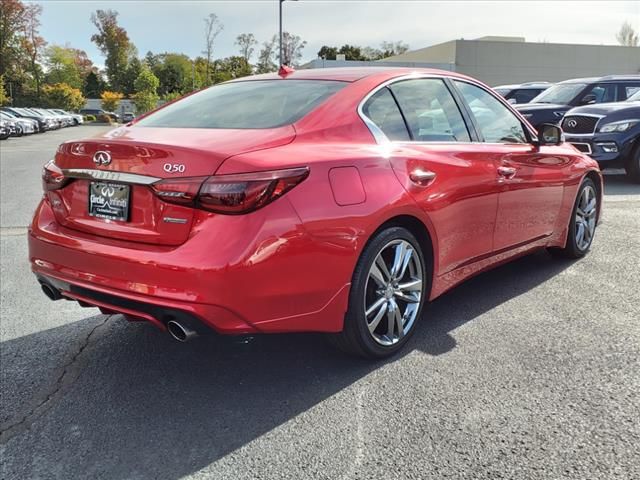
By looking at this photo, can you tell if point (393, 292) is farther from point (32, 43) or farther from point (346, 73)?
point (32, 43)

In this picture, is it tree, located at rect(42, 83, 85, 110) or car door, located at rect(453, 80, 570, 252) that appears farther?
tree, located at rect(42, 83, 85, 110)

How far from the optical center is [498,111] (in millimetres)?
4469

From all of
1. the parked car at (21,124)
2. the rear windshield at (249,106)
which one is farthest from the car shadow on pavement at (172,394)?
the parked car at (21,124)

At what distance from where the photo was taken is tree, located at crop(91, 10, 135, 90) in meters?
105

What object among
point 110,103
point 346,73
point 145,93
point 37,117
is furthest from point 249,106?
point 110,103

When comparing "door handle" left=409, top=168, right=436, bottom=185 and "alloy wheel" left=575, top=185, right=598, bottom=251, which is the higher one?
"door handle" left=409, top=168, right=436, bottom=185

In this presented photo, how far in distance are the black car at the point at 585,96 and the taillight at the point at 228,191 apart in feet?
35.8

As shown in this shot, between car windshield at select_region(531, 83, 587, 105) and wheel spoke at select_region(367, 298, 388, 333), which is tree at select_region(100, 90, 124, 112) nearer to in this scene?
car windshield at select_region(531, 83, 587, 105)

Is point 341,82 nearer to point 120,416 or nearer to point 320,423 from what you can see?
point 320,423

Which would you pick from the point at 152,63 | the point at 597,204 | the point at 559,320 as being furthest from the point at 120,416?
the point at 152,63

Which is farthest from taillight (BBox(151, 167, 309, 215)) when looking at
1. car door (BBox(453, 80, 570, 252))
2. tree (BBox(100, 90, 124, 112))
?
tree (BBox(100, 90, 124, 112))

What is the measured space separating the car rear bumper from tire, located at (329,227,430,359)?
0.51ft

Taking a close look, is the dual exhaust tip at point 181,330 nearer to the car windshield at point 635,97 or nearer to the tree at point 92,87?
the car windshield at point 635,97

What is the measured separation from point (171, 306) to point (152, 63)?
380 ft
